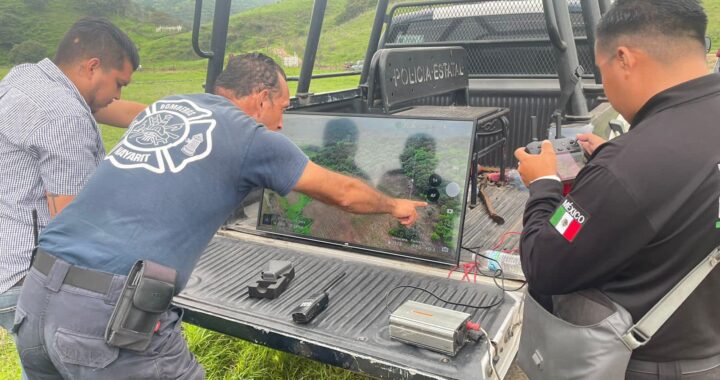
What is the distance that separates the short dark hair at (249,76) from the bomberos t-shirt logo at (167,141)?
1.08 feet

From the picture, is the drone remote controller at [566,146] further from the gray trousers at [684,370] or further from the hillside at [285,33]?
the hillside at [285,33]

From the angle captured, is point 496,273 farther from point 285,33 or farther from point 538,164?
point 285,33

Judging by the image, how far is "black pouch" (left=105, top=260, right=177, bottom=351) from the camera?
1.62m

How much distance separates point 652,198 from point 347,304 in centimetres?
124

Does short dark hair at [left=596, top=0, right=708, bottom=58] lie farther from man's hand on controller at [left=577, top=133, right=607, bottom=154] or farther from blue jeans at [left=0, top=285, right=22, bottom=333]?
blue jeans at [left=0, top=285, right=22, bottom=333]

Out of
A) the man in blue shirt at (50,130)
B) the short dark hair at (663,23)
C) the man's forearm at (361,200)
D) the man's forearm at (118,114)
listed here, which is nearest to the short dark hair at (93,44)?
the man in blue shirt at (50,130)

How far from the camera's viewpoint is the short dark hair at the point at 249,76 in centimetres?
218

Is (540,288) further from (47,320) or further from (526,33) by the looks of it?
(526,33)

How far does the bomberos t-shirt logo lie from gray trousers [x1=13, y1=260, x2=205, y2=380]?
391 millimetres

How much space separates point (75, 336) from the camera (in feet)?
5.44

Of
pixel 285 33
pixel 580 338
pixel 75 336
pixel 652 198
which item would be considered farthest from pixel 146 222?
pixel 285 33

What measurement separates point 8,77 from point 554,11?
2.82 meters

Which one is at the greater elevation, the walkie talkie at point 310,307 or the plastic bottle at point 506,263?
the plastic bottle at point 506,263

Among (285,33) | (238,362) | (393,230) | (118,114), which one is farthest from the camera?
(285,33)
